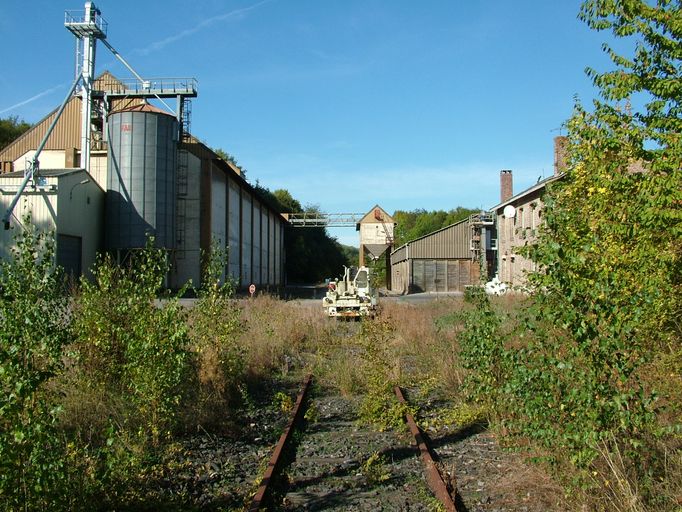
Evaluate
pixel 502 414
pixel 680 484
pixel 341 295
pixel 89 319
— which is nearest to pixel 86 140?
pixel 341 295

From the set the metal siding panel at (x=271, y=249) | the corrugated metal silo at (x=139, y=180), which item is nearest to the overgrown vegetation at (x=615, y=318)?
the corrugated metal silo at (x=139, y=180)

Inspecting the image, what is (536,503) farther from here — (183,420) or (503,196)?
(503,196)

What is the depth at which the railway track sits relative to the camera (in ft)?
18.3

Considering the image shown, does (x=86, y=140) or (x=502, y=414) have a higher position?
(x=86, y=140)

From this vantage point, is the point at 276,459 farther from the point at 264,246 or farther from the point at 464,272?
the point at 264,246

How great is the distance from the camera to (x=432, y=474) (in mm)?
6129

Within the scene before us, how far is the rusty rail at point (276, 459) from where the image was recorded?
210 inches

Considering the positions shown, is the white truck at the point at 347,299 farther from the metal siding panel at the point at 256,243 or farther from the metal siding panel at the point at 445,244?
the metal siding panel at the point at 445,244

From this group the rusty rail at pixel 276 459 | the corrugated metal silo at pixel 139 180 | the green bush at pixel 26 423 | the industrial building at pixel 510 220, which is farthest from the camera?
the corrugated metal silo at pixel 139 180

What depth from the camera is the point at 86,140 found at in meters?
38.7

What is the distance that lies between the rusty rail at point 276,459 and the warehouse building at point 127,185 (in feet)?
79.7

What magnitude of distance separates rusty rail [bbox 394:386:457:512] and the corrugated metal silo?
3158 cm

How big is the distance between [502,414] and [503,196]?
Answer: 40.8 m

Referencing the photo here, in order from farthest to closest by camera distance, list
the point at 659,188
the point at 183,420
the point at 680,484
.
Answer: the point at 183,420
the point at 659,188
the point at 680,484
